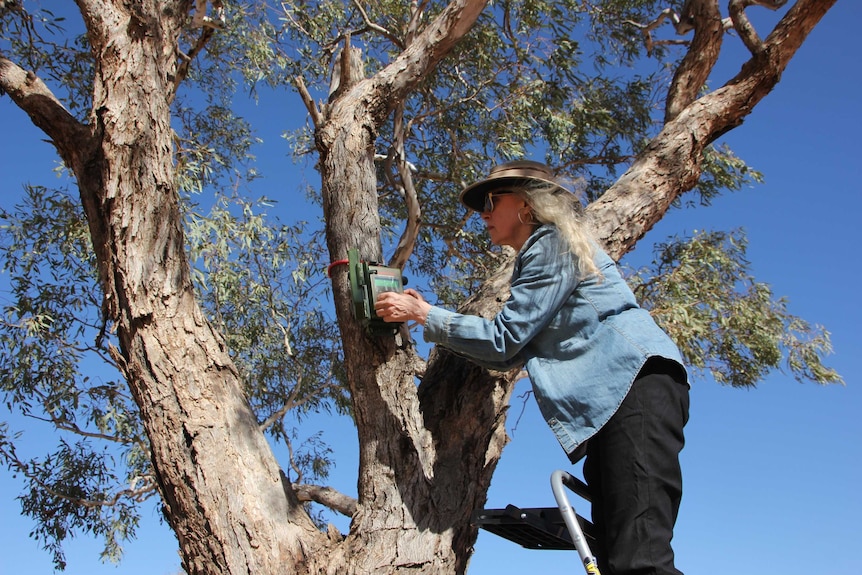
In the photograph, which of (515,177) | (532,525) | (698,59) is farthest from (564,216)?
(698,59)

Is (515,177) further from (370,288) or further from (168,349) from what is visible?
(168,349)

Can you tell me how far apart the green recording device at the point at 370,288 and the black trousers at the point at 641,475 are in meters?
0.71

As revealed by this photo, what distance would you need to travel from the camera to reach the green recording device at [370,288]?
2.33 m

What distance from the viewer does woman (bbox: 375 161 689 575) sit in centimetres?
187

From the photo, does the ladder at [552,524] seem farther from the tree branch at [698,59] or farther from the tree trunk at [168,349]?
the tree branch at [698,59]

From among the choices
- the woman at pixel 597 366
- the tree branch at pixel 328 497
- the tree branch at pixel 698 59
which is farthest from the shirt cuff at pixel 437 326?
the tree branch at pixel 698 59

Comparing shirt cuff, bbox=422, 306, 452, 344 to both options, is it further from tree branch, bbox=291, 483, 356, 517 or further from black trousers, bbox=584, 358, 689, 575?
tree branch, bbox=291, 483, 356, 517

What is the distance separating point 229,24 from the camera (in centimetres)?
708

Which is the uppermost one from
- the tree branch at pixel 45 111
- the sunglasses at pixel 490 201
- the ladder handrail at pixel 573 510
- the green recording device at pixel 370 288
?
the tree branch at pixel 45 111

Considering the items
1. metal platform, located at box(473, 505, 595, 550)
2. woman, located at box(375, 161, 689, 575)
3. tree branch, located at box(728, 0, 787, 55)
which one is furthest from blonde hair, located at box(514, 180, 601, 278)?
tree branch, located at box(728, 0, 787, 55)

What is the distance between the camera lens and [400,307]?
2.25 meters

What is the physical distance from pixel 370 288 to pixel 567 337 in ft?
1.94

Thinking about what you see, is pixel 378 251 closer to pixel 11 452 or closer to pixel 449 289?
pixel 449 289

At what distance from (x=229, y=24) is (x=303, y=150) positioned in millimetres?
1264
